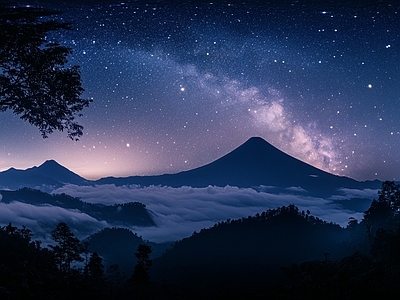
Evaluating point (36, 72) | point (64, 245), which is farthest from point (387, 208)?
point (36, 72)

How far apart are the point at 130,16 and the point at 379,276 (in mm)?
9996

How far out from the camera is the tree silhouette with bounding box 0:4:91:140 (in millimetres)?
9086

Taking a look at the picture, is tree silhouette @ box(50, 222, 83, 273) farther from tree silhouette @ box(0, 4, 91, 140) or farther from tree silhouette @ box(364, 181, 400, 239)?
tree silhouette @ box(364, 181, 400, 239)

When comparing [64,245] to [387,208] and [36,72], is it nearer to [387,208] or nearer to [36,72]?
[36,72]

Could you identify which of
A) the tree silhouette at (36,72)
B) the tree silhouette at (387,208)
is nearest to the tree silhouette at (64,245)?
the tree silhouette at (36,72)

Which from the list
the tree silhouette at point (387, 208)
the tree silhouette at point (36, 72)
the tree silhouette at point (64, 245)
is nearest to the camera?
the tree silhouette at point (36, 72)

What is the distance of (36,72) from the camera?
10398 millimetres

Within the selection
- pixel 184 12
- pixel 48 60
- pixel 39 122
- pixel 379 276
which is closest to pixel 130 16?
pixel 184 12

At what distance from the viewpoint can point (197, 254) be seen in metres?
170

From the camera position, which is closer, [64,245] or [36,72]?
[36,72]

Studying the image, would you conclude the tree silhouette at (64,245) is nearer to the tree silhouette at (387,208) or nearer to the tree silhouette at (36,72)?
the tree silhouette at (36,72)

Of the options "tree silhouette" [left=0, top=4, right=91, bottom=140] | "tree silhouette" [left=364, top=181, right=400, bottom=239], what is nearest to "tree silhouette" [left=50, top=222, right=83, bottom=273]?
"tree silhouette" [left=0, top=4, right=91, bottom=140]

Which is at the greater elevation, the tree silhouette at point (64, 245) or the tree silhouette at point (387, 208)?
the tree silhouette at point (387, 208)

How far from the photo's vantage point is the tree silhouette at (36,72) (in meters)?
9.09
